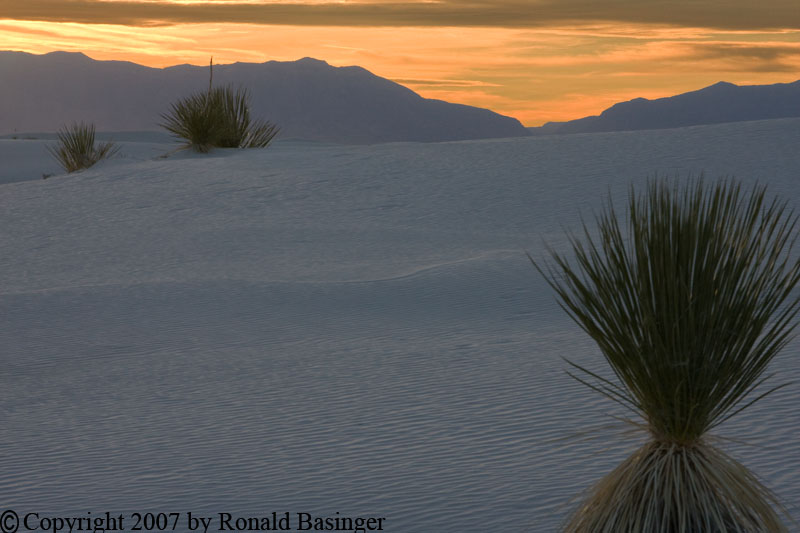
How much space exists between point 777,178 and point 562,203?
108 inches

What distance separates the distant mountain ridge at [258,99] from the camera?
403ft

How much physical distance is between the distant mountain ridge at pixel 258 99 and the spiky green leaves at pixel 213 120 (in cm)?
10325

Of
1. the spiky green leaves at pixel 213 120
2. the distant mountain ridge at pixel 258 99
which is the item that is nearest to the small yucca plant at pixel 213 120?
the spiky green leaves at pixel 213 120

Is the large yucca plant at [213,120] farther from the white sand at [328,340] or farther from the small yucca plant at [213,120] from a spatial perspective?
the white sand at [328,340]

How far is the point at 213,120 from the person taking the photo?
55.2 ft

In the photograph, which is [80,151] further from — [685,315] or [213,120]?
[685,315]

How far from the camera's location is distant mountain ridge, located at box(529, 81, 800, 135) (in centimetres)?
17225

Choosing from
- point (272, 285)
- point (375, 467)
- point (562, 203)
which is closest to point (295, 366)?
point (375, 467)

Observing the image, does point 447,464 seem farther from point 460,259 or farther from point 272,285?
point 460,259

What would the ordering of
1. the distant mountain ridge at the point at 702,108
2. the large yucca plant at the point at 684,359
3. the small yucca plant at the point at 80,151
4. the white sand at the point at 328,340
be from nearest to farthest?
the large yucca plant at the point at 684,359, the white sand at the point at 328,340, the small yucca plant at the point at 80,151, the distant mountain ridge at the point at 702,108

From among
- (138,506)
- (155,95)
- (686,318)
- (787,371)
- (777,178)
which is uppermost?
(155,95)

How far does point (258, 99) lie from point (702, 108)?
91.6 m

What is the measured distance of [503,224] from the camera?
10961mm

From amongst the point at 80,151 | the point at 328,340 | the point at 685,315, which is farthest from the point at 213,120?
the point at 685,315
